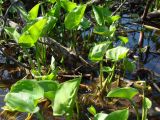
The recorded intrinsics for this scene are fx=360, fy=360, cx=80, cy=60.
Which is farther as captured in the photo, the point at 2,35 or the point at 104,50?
the point at 2,35

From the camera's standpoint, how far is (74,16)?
1680 mm

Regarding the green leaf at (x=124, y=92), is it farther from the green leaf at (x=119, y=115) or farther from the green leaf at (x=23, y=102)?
the green leaf at (x=23, y=102)

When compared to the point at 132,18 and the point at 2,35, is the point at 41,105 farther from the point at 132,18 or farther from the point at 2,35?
the point at 132,18

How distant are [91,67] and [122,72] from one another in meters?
0.16

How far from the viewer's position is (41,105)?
5.42ft

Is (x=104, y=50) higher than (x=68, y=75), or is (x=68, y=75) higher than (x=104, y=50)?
(x=104, y=50)

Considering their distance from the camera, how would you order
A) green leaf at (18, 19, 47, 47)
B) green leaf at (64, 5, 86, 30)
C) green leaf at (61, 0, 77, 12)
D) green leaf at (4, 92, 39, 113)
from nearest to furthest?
green leaf at (4, 92, 39, 113)
green leaf at (18, 19, 47, 47)
green leaf at (64, 5, 86, 30)
green leaf at (61, 0, 77, 12)

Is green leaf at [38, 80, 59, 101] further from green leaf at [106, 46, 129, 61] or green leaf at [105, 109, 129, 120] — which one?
green leaf at [106, 46, 129, 61]

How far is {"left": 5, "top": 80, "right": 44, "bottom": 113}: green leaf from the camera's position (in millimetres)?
1116

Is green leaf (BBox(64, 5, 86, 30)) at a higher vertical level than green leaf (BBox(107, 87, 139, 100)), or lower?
higher

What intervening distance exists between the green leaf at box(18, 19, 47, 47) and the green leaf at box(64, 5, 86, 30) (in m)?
0.25

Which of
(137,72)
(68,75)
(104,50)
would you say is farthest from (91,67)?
(104,50)

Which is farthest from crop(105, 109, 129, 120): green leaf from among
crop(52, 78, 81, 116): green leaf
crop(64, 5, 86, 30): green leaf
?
crop(64, 5, 86, 30): green leaf

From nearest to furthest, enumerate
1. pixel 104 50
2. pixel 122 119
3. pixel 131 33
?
pixel 122 119, pixel 104 50, pixel 131 33
